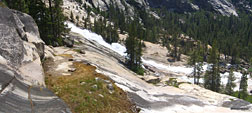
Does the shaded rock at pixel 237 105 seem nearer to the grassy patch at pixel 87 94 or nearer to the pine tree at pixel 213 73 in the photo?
the grassy patch at pixel 87 94

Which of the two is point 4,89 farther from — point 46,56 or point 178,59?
point 178,59

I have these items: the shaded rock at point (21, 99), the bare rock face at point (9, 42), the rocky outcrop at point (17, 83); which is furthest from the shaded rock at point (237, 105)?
the bare rock face at point (9, 42)

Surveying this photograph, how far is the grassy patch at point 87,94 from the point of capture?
11.4m

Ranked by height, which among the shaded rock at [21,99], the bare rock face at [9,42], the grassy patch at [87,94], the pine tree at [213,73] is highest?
the bare rock face at [9,42]

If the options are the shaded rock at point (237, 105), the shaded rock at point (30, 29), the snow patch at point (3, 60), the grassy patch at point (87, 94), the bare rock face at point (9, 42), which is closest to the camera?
the snow patch at point (3, 60)

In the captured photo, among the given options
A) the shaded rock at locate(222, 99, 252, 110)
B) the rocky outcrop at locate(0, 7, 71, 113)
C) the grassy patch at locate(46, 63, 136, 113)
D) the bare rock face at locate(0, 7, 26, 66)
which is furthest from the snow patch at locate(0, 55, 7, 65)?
the shaded rock at locate(222, 99, 252, 110)

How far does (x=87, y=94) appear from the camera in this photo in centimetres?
1273

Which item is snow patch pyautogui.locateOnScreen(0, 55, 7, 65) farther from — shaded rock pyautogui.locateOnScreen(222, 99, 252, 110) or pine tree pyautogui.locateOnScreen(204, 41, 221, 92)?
pine tree pyautogui.locateOnScreen(204, 41, 221, 92)

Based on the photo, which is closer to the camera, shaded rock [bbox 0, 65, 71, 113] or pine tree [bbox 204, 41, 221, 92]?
shaded rock [bbox 0, 65, 71, 113]

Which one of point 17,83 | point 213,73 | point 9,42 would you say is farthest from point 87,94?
point 213,73

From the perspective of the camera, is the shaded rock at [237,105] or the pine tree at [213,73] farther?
the pine tree at [213,73]

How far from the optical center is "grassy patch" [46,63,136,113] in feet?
37.5

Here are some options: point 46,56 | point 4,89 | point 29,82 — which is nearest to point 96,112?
point 29,82

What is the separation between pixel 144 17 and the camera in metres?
158
